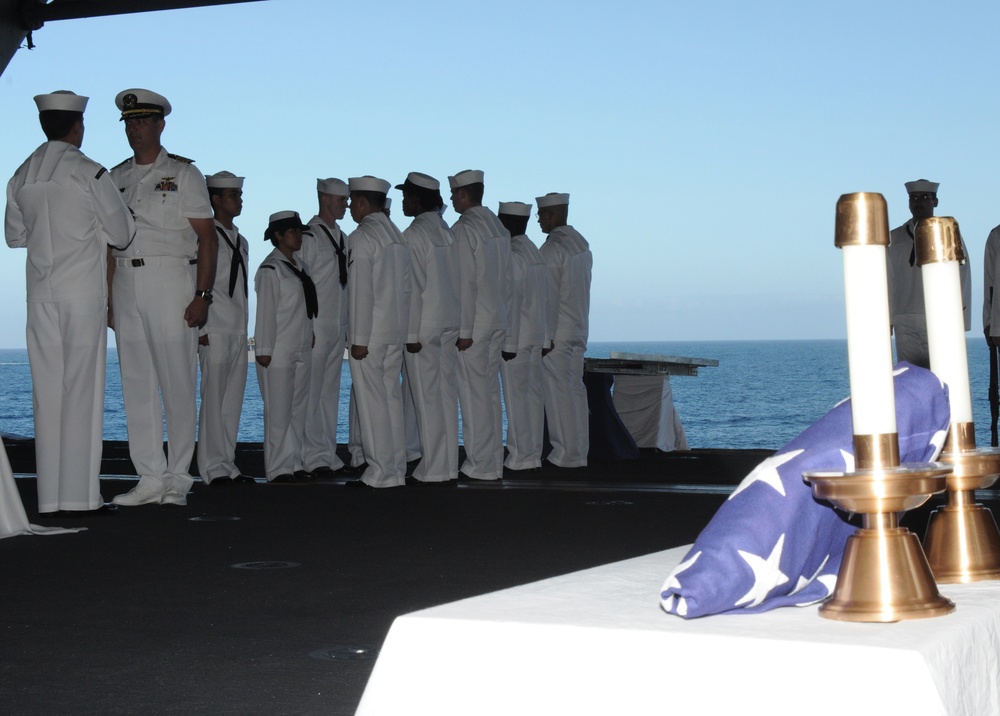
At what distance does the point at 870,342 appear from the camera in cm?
131

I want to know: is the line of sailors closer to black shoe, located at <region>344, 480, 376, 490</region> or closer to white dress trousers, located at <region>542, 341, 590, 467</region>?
black shoe, located at <region>344, 480, 376, 490</region>

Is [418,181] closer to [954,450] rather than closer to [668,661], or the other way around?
[954,450]

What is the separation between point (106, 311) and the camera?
665cm

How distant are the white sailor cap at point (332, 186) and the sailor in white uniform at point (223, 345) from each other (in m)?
0.85

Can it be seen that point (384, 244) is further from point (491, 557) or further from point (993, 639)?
point (993, 639)

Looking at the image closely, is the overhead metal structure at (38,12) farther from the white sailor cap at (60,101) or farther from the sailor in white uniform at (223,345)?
the white sailor cap at (60,101)

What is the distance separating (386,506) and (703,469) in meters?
3.10

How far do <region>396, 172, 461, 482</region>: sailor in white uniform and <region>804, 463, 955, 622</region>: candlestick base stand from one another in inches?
296

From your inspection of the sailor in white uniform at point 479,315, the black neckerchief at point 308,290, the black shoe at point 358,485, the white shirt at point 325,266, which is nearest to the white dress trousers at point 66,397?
the black shoe at point 358,485

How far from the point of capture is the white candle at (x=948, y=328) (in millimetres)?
1658

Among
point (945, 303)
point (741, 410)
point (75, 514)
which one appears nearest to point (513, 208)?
point (75, 514)

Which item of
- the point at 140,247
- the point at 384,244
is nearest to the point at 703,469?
the point at 384,244

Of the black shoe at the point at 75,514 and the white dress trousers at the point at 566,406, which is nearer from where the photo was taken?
the black shoe at the point at 75,514

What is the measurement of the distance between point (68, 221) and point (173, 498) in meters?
1.54
